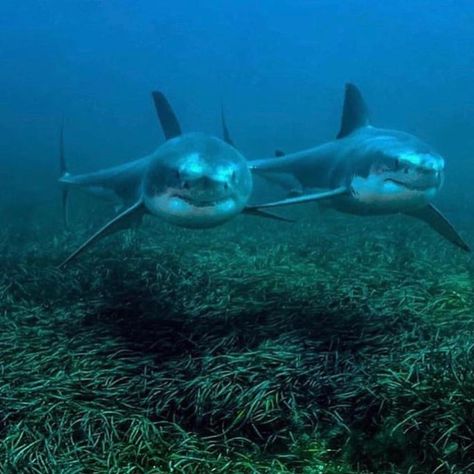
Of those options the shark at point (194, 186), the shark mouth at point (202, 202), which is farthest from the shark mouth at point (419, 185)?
the shark mouth at point (202, 202)

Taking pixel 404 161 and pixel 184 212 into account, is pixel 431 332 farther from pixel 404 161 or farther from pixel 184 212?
pixel 184 212

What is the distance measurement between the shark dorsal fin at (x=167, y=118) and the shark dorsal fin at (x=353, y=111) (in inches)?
99.4

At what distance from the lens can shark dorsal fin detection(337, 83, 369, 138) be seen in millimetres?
8539

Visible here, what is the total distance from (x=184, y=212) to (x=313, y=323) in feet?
5.74

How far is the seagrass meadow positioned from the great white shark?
3.37ft

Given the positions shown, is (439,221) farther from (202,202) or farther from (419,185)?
(202,202)

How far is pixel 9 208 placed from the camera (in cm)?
2012

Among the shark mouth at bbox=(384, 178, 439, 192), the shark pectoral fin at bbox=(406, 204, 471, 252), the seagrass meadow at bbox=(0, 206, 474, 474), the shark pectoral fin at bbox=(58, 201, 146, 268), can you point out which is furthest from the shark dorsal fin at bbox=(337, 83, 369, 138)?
the shark pectoral fin at bbox=(58, 201, 146, 268)

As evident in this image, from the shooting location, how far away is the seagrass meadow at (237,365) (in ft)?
12.5

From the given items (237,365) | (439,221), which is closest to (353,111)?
(439,221)

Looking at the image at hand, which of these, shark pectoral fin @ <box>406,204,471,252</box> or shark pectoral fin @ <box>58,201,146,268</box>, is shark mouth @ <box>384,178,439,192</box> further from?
shark pectoral fin @ <box>58,201,146,268</box>

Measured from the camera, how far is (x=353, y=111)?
8570 mm

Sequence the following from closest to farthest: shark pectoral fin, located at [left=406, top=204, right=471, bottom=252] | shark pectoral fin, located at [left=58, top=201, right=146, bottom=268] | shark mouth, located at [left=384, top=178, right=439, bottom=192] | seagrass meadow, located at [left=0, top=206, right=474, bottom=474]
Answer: seagrass meadow, located at [left=0, top=206, right=474, bottom=474], shark mouth, located at [left=384, top=178, right=439, bottom=192], shark pectoral fin, located at [left=58, top=201, right=146, bottom=268], shark pectoral fin, located at [left=406, top=204, right=471, bottom=252]

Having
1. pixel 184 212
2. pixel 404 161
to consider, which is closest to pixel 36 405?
pixel 184 212
